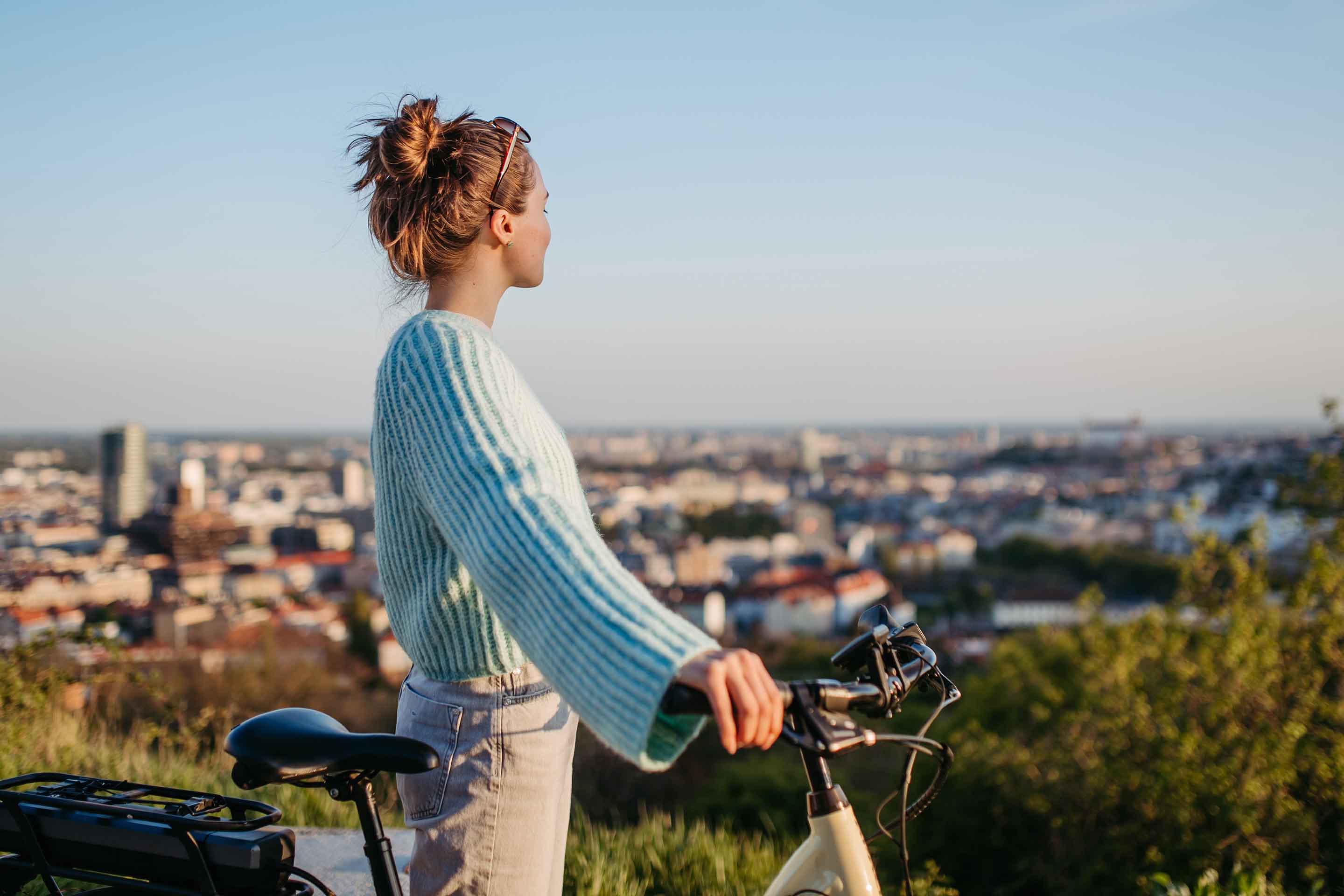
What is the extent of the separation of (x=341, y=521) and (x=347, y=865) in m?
42.9

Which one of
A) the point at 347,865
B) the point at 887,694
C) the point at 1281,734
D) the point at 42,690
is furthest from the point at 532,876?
the point at 1281,734

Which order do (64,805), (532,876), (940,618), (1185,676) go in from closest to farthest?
1. (64,805)
2. (532,876)
3. (1185,676)
4. (940,618)

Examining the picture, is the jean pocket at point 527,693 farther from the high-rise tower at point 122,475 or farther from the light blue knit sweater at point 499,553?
the high-rise tower at point 122,475

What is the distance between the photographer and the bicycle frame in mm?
1268

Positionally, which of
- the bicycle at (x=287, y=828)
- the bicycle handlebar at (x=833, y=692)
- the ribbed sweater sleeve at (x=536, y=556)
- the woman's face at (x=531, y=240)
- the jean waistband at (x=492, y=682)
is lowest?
the bicycle at (x=287, y=828)

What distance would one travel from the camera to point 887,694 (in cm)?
125

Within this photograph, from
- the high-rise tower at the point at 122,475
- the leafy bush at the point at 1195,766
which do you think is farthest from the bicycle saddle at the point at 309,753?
the high-rise tower at the point at 122,475

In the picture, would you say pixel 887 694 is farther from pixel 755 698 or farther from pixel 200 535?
pixel 200 535

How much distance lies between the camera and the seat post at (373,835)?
137cm

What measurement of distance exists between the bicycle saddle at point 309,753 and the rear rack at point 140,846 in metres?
0.08

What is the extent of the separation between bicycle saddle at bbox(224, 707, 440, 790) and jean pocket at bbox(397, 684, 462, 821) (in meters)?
0.10

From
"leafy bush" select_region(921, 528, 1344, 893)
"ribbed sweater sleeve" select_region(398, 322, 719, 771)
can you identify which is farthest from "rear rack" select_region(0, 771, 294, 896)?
"leafy bush" select_region(921, 528, 1344, 893)

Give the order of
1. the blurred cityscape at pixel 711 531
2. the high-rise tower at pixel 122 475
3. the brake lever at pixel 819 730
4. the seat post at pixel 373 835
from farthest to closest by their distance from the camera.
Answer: the high-rise tower at pixel 122 475
the blurred cityscape at pixel 711 531
the seat post at pixel 373 835
the brake lever at pixel 819 730

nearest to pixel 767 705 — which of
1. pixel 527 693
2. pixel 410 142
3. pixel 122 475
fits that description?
pixel 527 693
